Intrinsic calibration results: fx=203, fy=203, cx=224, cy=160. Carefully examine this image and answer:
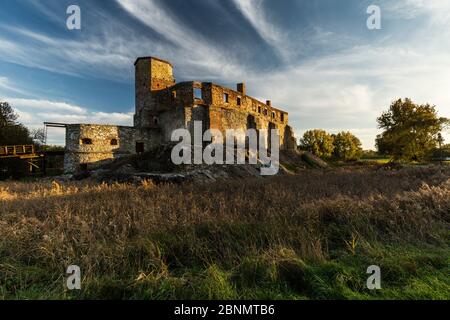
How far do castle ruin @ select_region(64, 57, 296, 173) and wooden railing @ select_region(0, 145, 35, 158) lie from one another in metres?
3.67

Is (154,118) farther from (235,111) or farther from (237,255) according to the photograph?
(237,255)

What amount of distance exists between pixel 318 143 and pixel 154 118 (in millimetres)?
46381

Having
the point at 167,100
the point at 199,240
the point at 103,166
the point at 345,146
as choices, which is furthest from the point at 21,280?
the point at 345,146

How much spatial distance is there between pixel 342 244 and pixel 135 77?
3167cm

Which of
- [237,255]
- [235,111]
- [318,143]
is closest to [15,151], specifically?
Result: [235,111]

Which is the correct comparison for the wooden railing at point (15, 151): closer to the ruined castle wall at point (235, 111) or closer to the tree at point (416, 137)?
the ruined castle wall at point (235, 111)

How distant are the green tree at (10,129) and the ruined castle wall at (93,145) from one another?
291 inches

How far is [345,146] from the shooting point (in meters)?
58.9

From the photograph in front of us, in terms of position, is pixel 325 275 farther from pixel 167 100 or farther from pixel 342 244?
pixel 167 100

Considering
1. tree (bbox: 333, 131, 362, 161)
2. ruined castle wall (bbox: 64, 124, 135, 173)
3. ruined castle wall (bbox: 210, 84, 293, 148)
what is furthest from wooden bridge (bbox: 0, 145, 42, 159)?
tree (bbox: 333, 131, 362, 161)

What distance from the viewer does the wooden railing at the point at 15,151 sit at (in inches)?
799

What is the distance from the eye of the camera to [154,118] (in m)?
28.1

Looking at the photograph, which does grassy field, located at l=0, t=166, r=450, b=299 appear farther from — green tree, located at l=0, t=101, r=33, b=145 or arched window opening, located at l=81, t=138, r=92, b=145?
green tree, located at l=0, t=101, r=33, b=145

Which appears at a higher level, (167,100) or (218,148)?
(167,100)
